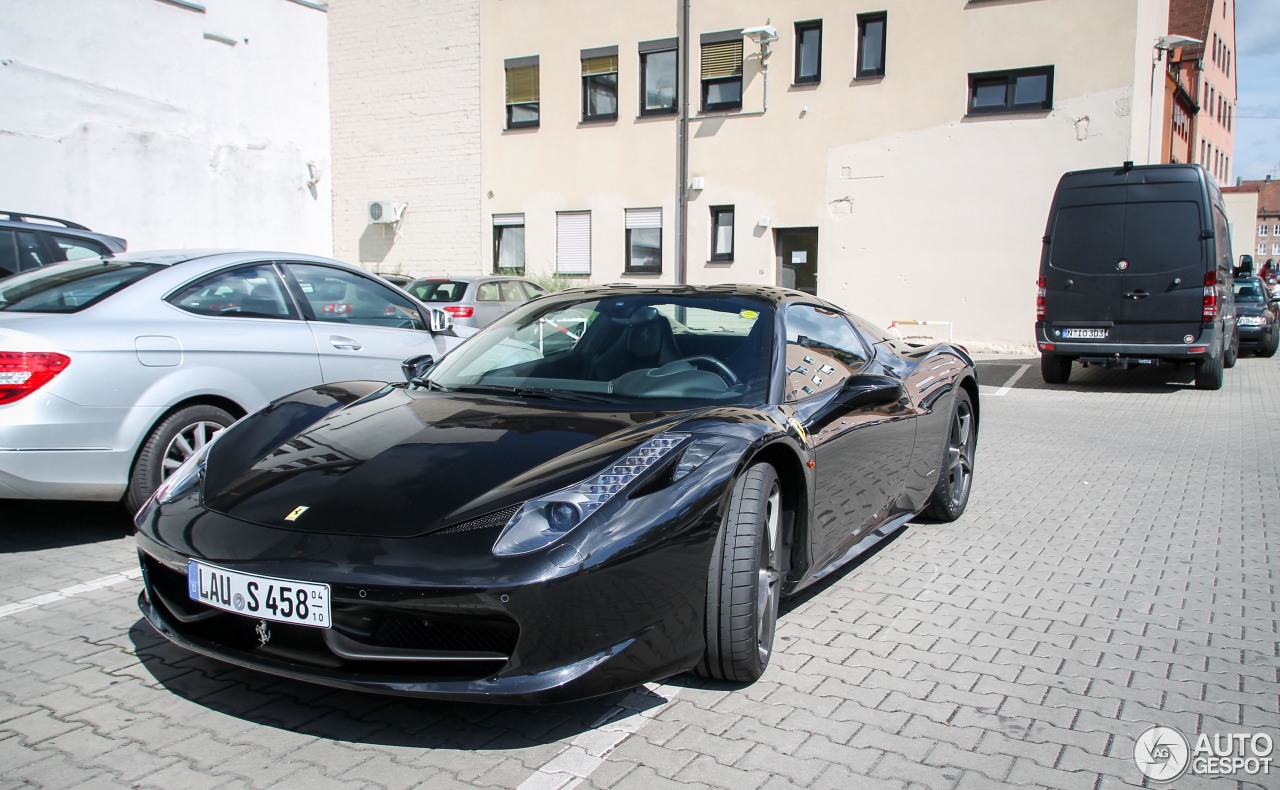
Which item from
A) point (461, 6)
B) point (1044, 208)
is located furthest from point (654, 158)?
point (1044, 208)

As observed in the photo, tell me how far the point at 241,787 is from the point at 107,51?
698 inches

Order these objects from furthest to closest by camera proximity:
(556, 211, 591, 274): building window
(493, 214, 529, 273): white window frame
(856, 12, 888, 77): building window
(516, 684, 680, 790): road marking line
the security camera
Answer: (493, 214, 529, 273): white window frame
(556, 211, 591, 274): building window
the security camera
(856, 12, 888, 77): building window
(516, 684, 680, 790): road marking line

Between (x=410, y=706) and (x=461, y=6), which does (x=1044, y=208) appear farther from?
(x=410, y=706)

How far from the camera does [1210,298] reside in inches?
462

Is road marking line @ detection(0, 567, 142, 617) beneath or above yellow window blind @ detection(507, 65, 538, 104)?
beneath

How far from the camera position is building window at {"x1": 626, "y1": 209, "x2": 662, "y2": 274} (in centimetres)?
2141

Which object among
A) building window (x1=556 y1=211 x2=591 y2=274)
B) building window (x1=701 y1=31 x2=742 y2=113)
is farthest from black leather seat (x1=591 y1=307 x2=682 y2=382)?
building window (x1=556 y1=211 x2=591 y2=274)

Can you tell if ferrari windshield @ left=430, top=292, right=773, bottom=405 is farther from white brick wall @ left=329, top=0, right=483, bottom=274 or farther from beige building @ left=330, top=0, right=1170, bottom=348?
white brick wall @ left=329, top=0, right=483, bottom=274

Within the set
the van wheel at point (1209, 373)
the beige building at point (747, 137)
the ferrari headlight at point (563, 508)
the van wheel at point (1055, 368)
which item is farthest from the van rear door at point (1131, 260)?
the ferrari headlight at point (563, 508)

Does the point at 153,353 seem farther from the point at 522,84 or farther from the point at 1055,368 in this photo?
the point at 522,84

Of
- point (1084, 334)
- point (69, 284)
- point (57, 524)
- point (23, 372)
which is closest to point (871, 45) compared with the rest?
point (1084, 334)

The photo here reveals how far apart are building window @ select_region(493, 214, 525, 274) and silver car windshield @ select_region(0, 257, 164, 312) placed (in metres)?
17.3

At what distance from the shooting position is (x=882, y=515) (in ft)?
14.8

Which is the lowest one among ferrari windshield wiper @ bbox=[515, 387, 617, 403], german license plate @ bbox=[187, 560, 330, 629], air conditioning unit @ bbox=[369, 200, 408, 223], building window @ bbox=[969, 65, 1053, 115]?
german license plate @ bbox=[187, 560, 330, 629]
